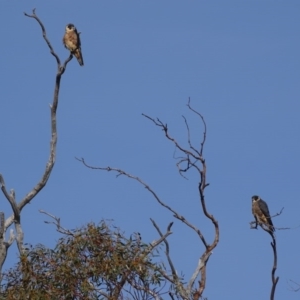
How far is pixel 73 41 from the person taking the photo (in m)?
14.6

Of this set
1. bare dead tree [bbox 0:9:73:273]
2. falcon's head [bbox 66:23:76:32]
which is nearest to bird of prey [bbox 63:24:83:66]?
falcon's head [bbox 66:23:76:32]

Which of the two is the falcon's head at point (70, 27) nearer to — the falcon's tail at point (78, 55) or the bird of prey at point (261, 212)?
the falcon's tail at point (78, 55)

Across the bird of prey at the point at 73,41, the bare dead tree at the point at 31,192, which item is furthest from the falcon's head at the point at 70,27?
the bare dead tree at the point at 31,192

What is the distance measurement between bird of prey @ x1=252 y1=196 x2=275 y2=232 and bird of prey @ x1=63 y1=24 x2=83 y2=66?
3.09 metres

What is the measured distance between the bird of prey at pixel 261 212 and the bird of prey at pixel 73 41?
3.09m

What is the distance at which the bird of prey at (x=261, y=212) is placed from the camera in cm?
1219

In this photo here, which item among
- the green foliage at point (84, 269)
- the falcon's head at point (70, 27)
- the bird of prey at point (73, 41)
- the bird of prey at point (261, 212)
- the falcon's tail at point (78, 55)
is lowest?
the green foliage at point (84, 269)

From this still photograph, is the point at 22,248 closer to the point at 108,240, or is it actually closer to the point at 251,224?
the point at 108,240

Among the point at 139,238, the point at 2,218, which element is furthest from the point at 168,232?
the point at 2,218

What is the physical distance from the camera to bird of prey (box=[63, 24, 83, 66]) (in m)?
14.4

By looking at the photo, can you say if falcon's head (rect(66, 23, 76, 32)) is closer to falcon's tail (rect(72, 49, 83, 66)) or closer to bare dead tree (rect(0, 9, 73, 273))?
falcon's tail (rect(72, 49, 83, 66))

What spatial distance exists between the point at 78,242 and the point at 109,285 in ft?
1.92

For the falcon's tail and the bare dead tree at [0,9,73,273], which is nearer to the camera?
the bare dead tree at [0,9,73,273]

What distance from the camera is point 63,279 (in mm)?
10625
